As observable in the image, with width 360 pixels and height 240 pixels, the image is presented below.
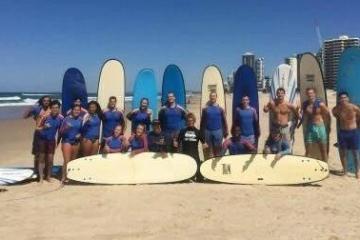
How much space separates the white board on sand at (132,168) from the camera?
658 cm

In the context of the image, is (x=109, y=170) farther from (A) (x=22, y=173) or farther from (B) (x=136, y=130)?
(A) (x=22, y=173)

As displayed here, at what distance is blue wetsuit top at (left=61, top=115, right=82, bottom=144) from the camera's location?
6703mm

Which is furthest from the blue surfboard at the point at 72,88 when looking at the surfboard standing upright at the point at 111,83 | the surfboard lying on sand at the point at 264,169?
the surfboard lying on sand at the point at 264,169

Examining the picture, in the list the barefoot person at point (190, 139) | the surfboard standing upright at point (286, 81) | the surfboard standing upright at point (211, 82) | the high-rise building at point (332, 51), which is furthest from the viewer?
the high-rise building at point (332, 51)

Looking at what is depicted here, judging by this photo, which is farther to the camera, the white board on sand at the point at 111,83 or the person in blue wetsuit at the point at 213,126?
the white board on sand at the point at 111,83

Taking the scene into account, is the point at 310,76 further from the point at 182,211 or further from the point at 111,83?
the point at 182,211

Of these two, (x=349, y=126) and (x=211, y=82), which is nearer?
(x=349, y=126)

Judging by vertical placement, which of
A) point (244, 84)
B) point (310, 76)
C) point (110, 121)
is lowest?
point (110, 121)

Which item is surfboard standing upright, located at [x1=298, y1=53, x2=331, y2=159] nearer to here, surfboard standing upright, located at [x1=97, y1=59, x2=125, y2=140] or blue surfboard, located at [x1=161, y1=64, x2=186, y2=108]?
blue surfboard, located at [x1=161, y1=64, x2=186, y2=108]

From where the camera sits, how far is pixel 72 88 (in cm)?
820

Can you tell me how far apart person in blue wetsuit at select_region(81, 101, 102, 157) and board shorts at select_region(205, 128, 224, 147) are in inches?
64.5

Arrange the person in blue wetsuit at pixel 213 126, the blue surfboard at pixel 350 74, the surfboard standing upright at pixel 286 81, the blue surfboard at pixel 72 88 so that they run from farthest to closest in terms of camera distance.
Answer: the surfboard standing upright at pixel 286 81 < the blue surfboard at pixel 72 88 < the blue surfboard at pixel 350 74 < the person in blue wetsuit at pixel 213 126

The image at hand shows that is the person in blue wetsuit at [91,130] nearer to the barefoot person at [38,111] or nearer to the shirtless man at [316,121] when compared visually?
the barefoot person at [38,111]

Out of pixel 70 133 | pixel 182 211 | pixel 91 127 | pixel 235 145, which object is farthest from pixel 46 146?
pixel 235 145
